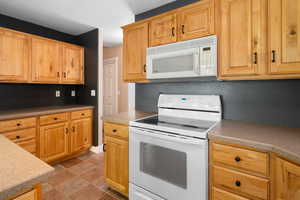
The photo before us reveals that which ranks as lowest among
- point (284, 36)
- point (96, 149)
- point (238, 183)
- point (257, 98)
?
point (96, 149)

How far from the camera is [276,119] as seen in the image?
1.48 metres

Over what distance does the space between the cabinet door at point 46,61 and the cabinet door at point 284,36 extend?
307cm

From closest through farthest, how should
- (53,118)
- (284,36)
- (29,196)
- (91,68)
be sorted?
(29,196)
(284,36)
(53,118)
(91,68)

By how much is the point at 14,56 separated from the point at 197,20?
2608mm

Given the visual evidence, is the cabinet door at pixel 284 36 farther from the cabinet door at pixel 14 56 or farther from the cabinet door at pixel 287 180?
the cabinet door at pixel 14 56

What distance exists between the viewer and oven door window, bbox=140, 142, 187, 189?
130 centimetres

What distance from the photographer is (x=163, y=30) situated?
1836 mm

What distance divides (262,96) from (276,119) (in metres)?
0.25

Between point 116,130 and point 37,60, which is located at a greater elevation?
point 37,60

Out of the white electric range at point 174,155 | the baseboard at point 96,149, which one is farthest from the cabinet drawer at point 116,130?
the baseboard at point 96,149

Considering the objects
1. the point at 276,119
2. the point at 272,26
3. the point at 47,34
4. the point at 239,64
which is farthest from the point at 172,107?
the point at 47,34

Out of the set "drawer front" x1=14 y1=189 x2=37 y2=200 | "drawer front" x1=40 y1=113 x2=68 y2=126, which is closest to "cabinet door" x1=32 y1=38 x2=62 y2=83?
"drawer front" x1=40 y1=113 x2=68 y2=126

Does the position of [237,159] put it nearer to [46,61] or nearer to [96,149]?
[96,149]

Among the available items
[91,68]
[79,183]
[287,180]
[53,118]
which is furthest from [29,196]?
[91,68]
